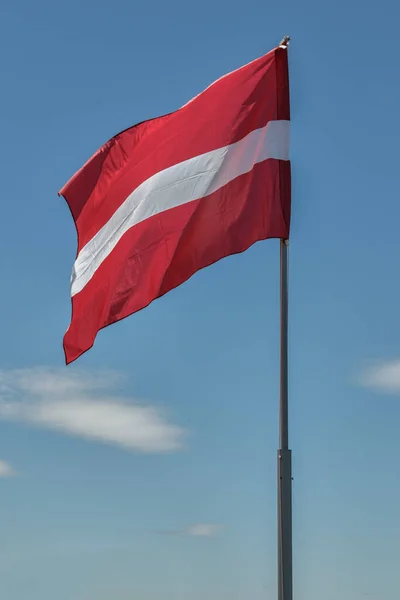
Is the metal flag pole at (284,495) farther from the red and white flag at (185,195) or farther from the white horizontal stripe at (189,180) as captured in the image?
the white horizontal stripe at (189,180)

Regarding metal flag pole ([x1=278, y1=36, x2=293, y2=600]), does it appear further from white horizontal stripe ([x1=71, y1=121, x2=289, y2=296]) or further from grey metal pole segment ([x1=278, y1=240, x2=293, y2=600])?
white horizontal stripe ([x1=71, y1=121, x2=289, y2=296])

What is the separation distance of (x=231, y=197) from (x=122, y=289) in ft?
8.09

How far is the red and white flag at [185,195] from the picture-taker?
55.7ft

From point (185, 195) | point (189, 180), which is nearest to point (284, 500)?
point (185, 195)

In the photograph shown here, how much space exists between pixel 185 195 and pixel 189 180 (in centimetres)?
34

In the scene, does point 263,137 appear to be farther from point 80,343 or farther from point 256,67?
point 80,343

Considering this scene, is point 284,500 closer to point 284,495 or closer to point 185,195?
point 284,495

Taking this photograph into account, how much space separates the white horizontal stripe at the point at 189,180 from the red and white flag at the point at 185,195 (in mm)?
23

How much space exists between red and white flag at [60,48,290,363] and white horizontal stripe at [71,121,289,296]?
0.08 feet

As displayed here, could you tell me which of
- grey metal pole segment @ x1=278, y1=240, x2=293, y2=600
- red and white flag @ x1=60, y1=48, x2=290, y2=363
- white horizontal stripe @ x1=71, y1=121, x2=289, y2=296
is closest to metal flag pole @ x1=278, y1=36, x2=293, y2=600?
grey metal pole segment @ x1=278, y1=240, x2=293, y2=600

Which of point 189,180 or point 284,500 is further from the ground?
point 189,180

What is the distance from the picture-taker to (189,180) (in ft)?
59.4

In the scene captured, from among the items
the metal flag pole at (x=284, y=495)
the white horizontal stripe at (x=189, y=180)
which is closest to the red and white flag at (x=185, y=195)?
the white horizontal stripe at (x=189, y=180)

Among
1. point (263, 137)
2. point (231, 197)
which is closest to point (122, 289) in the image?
point (231, 197)
